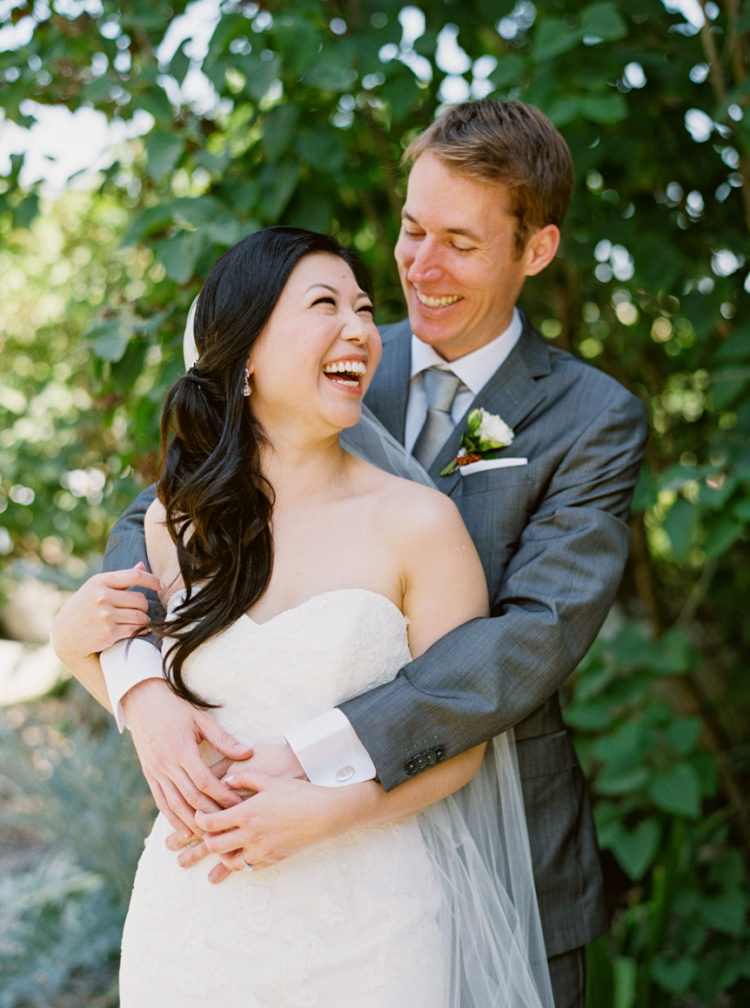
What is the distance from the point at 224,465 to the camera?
1951mm

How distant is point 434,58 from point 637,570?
2068 mm

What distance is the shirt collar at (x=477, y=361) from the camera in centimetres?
232

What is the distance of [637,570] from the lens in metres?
4.09

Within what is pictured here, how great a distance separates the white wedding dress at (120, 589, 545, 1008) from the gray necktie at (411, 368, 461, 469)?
0.60 meters

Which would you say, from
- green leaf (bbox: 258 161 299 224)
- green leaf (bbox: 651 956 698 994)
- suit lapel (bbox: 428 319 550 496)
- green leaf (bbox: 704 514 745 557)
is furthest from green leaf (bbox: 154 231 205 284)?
green leaf (bbox: 651 956 698 994)

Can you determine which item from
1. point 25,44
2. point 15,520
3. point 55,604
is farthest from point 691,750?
point 55,604

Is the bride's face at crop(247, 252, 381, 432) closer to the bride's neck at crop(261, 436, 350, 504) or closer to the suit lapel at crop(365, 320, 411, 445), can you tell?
the bride's neck at crop(261, 436, 350, 504)

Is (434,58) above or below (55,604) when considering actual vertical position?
above

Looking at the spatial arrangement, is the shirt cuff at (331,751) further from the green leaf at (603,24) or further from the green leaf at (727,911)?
the green leaf at (727,911)

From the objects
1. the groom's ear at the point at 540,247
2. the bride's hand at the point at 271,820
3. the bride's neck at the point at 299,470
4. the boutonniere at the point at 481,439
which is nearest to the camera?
the bride's hand at the point at 271,820

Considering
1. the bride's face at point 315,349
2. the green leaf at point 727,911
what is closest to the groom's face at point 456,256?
the bride's face at point 315,349

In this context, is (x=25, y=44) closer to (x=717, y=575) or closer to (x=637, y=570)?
(x=637, y=570)

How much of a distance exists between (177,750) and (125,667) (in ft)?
0.75

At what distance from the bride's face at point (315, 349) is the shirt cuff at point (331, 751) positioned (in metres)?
0.54
